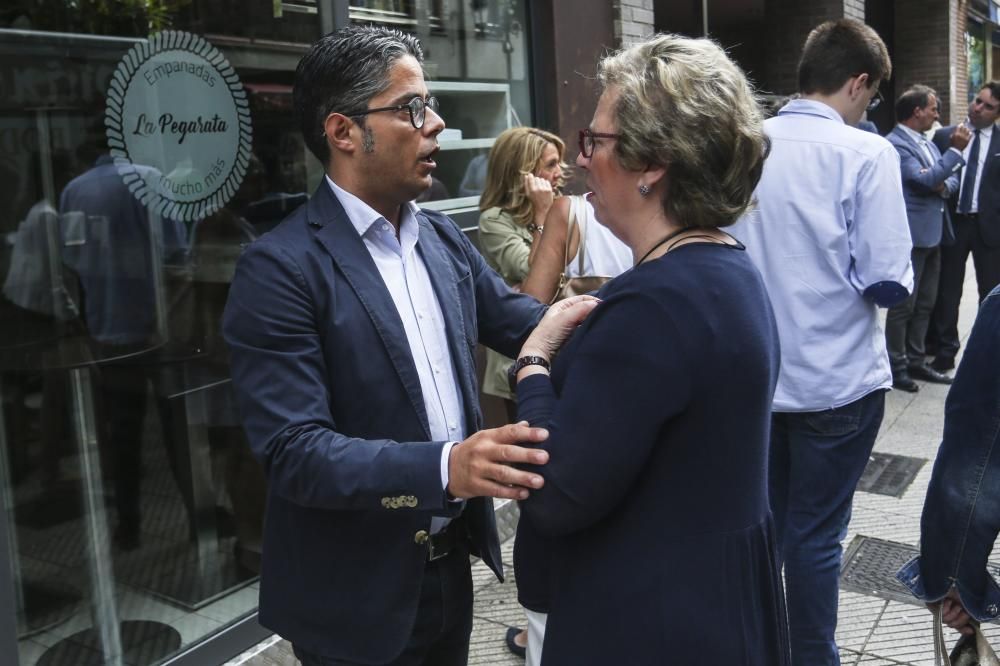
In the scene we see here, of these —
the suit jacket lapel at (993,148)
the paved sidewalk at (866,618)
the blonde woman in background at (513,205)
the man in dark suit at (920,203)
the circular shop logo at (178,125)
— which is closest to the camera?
the circular shop logo at (178,125)

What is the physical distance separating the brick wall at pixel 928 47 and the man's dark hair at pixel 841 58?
37.7 feet

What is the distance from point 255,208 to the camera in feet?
12.8

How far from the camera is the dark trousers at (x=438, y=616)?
6.81 ft

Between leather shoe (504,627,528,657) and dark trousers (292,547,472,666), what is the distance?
5.33ft

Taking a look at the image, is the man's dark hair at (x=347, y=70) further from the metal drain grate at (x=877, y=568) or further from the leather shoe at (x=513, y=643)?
the metal drain grate at (x=877, y=568)

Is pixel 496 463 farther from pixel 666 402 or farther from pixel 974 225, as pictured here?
pixel 974 225

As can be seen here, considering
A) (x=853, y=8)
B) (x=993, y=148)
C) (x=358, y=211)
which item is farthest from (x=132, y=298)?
(x=853, y=8)

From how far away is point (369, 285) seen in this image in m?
1.96

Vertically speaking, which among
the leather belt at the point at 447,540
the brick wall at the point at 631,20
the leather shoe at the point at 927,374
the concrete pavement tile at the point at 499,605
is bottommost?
the concrete pavement tile at the point at 499,605

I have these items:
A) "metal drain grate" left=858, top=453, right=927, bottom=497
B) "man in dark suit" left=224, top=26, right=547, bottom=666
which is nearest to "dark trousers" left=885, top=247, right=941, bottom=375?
"metal drain grate" left=858, top=453, right=927, bottom=497

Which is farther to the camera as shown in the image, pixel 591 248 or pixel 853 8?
pixel 853 8

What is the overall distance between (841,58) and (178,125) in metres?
2.30

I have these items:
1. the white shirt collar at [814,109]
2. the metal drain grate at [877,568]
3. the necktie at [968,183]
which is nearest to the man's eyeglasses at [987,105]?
the necktie at [968,183]

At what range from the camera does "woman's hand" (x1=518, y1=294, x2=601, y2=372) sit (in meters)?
1.79
